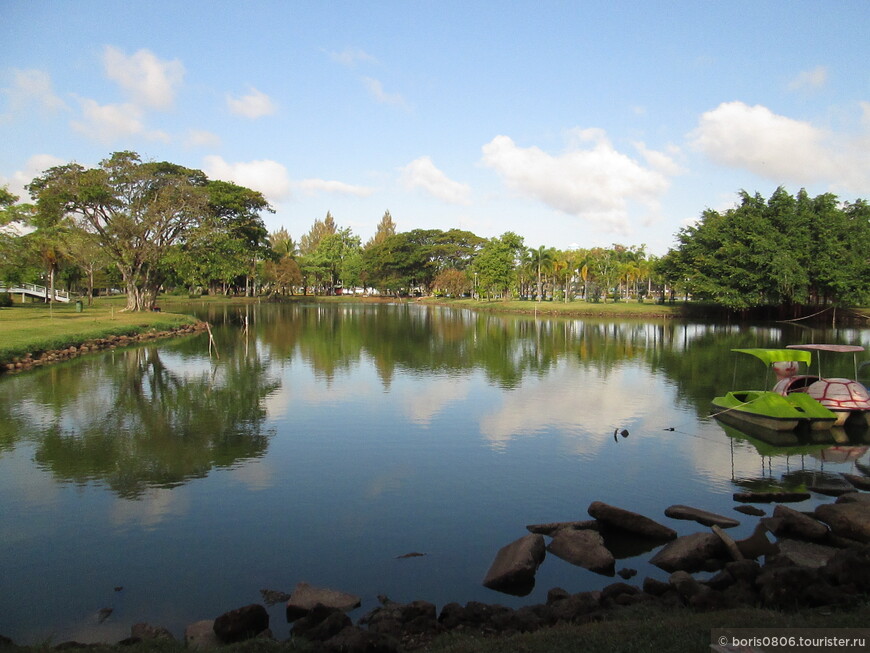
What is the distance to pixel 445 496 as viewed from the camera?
13367 mm

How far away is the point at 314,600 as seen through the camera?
8484mm

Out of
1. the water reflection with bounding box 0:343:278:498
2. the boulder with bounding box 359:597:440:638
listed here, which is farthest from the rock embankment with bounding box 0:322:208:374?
the boulder with bounding box 359:597:440:638

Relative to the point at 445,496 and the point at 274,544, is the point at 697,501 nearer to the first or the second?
the point at 445,496

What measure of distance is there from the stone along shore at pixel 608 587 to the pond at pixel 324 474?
393 millimetres

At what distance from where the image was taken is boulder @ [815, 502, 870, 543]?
34.6 feet

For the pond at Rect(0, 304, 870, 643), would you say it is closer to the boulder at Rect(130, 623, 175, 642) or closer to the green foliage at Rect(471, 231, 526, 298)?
the boulder at Rect(130, 623, 175, 642)

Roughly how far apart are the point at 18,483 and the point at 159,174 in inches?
1918

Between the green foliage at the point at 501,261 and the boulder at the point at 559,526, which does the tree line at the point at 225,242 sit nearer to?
the green foliage at the point at 501,261

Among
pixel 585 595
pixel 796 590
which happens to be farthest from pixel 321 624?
pixel 796 590

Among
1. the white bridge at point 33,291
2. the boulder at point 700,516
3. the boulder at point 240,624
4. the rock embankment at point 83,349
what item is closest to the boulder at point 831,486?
the boulder at point 700,516

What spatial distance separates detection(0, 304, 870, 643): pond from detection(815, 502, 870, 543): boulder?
146 centimetres

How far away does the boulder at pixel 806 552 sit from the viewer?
9.66 meters

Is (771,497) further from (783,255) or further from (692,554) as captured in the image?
(783,255)

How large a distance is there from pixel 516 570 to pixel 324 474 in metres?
6.76
